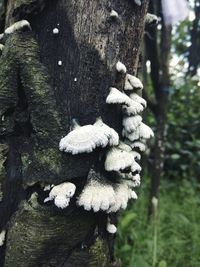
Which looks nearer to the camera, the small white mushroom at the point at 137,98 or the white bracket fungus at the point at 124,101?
the white bracket fungus at the point at 124,101

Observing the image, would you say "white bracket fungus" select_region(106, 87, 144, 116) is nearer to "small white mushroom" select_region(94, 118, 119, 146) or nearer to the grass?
"small white mushroom" select_region(94, 118, 119, 146)

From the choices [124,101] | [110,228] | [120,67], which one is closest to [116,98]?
[124,101]

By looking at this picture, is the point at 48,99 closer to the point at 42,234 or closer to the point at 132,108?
the point at 132,108

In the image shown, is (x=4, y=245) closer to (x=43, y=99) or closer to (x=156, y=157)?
(x=43, y=99)

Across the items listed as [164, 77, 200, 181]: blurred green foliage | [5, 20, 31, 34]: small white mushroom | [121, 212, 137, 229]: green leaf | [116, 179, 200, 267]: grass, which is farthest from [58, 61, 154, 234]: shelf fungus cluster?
[164, 77, 200, 181]: blurred green foliage

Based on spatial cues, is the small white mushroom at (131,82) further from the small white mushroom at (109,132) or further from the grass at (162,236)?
the grass at (162,236)

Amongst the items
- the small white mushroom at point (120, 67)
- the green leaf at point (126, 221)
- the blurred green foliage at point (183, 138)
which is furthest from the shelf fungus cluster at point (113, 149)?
the blurred green foliage at point (183, 138)
